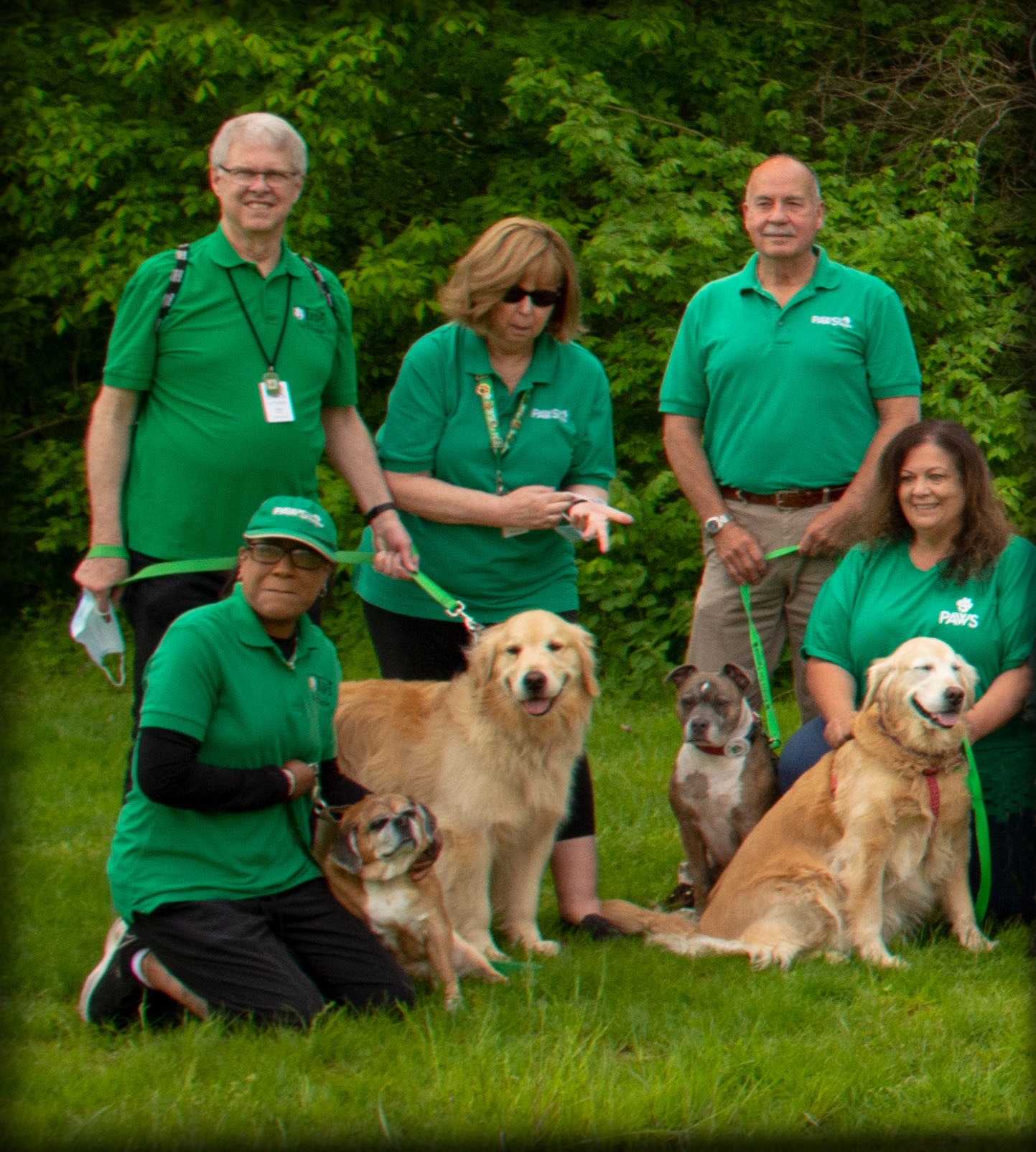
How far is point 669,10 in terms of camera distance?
339 inches

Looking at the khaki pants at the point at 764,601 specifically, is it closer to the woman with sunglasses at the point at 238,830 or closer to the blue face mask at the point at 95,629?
the woman with sunglasses at the point at 238,830

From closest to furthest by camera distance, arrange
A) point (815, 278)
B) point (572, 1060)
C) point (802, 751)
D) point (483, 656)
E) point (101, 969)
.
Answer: point (572, 1060), point (101, 969), point (483, 656), point (802, 751), point (815, 278)

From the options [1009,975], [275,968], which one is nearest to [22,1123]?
[275,968]

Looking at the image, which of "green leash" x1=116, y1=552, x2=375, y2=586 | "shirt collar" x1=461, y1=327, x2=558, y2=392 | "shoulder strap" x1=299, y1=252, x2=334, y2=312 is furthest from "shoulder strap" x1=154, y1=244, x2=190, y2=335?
"shirt collar" x1=461, y1=327, x2=558, y2=392

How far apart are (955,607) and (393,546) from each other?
177 centimetres

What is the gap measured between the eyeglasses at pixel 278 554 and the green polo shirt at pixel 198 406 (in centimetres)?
41

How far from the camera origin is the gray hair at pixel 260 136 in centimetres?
359

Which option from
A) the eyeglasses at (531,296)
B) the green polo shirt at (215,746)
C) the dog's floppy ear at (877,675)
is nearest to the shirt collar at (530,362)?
the eyeglasses at (531,296)

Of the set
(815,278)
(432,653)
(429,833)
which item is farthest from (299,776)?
(815,278)

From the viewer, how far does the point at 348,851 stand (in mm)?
3441

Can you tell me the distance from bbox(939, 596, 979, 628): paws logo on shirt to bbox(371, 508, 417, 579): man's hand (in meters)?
1.68

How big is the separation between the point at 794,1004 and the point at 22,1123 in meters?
1.86

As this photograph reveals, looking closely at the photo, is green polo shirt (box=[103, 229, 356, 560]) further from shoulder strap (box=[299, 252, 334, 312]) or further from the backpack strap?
shoulder strap (box=[299, 252, 334, 312])

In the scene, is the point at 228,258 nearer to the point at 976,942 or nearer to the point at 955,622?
the point at 955,622
